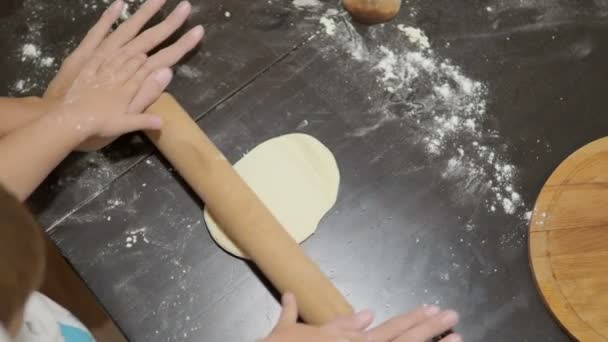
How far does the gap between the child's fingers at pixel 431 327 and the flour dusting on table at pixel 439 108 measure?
225 millimetres

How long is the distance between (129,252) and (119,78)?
0.29 meters

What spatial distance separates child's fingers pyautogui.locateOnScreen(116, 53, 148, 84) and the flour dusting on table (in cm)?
36

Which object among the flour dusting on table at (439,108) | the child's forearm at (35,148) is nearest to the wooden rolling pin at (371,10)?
the flour dusting on table at (439,108)

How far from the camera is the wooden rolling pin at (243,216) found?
87cm

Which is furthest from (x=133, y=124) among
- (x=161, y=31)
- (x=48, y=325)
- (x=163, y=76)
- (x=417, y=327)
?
(x=417, y=327)

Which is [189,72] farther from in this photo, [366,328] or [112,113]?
[366,328]

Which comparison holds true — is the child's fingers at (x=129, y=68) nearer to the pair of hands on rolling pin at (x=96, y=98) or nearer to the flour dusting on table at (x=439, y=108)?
the pair of hands on rolling pin at (x=96, y=98)

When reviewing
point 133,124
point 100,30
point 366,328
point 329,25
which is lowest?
point 366,328

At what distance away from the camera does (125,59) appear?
101cm

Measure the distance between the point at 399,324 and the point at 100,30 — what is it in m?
0.73

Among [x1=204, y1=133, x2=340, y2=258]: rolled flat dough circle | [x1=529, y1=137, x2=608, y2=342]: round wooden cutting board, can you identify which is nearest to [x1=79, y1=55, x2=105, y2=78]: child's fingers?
[x1=204, y1=133, x2=340, y2=258]: rolled flat dough circle

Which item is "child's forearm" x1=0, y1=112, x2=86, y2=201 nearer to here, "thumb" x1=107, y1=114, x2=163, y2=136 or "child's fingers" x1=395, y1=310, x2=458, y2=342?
"thumb" x1=107, y1=114, x2=163, y2=136

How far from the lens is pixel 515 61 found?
3.72 ft

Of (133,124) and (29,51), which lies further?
(29,51)
